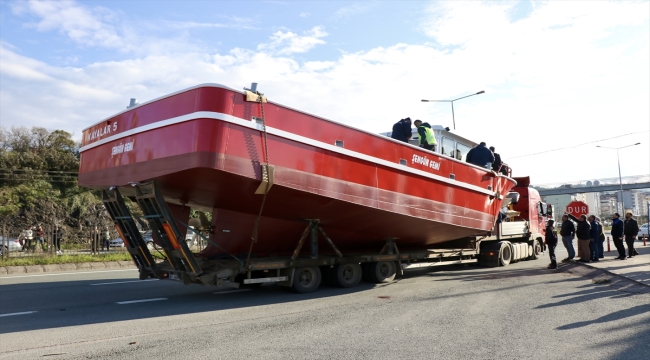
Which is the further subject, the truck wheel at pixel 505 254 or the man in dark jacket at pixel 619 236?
the man in dark jacket at pixel 619 236

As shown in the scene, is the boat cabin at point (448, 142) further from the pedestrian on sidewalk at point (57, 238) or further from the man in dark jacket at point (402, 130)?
the pedestrian on sidewalk at point (57, 238)

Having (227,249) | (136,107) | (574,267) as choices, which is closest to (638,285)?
(574,267)

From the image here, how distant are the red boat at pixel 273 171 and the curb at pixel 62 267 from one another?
717 centimetres

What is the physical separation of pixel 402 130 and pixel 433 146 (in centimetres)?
96

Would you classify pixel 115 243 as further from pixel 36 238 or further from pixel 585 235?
pixel 585 235

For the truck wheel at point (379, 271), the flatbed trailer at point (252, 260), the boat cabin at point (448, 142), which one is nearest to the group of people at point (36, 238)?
the flatbed trailer at point (252, 260)

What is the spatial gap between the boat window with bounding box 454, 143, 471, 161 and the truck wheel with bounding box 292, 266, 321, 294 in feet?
15.4

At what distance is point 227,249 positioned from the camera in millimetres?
8852

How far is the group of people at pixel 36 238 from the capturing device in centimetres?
1516

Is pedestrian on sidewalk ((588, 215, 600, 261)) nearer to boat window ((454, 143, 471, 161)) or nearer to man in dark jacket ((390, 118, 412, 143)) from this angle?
boat window ((454, 143, 471, 161))

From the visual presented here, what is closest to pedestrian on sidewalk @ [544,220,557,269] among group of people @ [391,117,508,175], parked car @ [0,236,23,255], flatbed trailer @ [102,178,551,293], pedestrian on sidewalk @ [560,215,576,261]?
pedestrian on sidewalk @ [560,215,576,261]

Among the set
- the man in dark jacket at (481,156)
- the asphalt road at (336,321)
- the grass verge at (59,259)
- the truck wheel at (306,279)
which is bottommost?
the asphalt road at (336,321)

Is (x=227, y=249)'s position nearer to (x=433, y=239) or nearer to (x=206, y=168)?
(x=206, y=168)

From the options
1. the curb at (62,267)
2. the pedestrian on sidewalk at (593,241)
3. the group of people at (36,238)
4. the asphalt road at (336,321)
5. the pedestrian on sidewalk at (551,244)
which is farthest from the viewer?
the group of people at (36,238)
